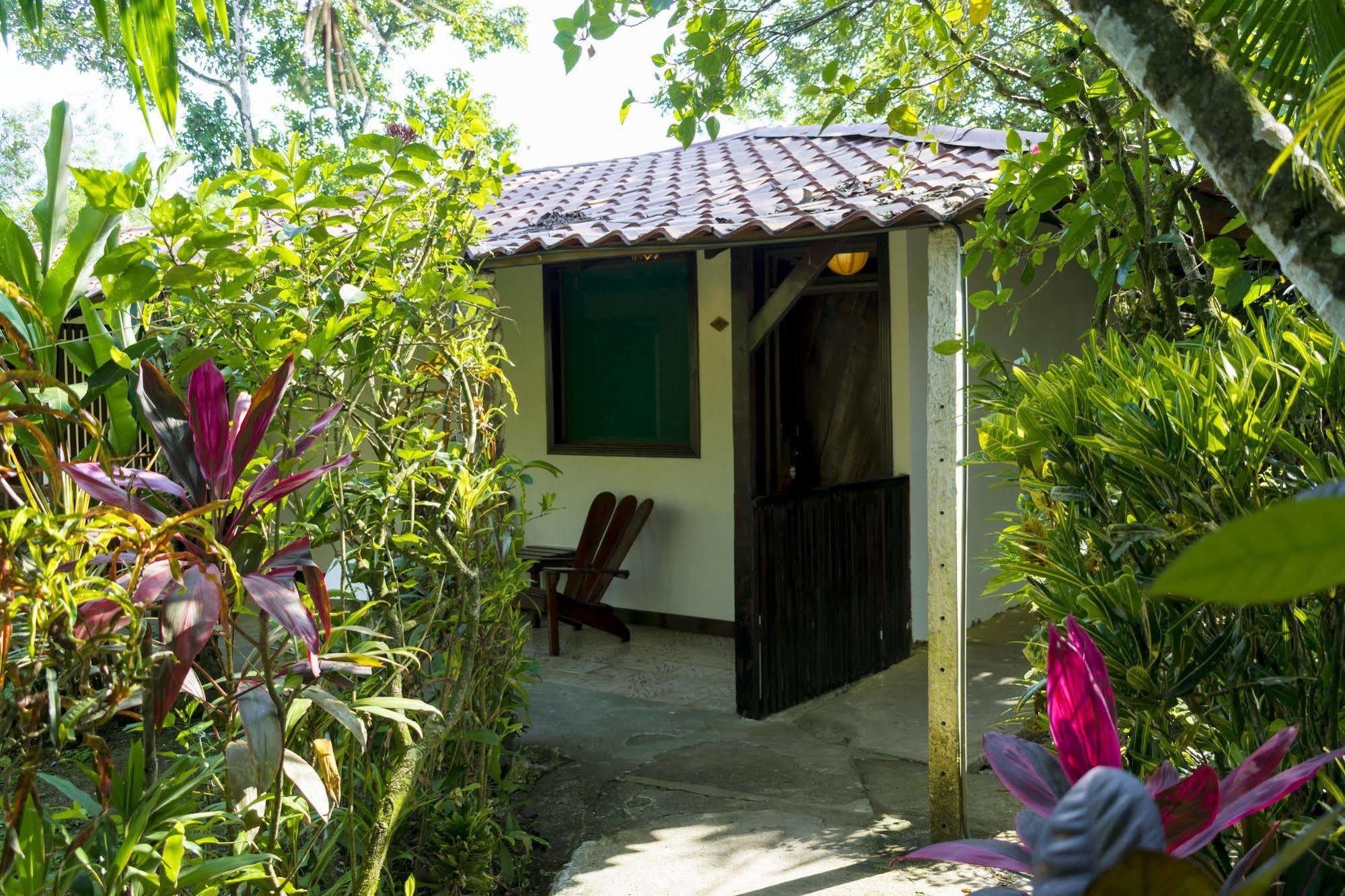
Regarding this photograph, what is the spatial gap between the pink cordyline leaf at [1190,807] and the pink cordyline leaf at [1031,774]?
4.7 inches

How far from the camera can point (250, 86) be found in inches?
A: 892

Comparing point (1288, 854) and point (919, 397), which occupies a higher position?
point (919, 397)

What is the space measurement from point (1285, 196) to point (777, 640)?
520 centimetres

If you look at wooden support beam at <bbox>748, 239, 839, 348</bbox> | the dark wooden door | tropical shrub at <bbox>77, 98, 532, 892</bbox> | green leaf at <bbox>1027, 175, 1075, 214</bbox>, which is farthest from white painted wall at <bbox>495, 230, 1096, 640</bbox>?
green leaf at <bbox>1027, 175, 1075, 214</bbox>

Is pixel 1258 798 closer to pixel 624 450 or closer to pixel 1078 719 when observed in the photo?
pixel 1078 719

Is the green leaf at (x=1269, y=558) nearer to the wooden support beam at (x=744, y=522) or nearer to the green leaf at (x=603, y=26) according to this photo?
the green leaf at (x=603, y=26)

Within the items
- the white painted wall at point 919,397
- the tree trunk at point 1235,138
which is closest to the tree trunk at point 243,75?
the white painted wall at point 919,397

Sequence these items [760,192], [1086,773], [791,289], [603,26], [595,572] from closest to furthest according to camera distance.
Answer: [1086,773] < [603,26] < [791,289] < [760,192] < [595,572]

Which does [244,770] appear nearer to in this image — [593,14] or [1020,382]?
[1020,382]

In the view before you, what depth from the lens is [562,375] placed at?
28.4 ft

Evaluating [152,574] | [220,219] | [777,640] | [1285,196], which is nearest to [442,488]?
[220,219]

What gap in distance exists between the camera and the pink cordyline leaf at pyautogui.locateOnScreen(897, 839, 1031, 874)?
1.11m

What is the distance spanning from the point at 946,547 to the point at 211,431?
331 centimetres

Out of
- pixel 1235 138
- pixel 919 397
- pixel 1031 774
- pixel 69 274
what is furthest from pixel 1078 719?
pixel 919 397
